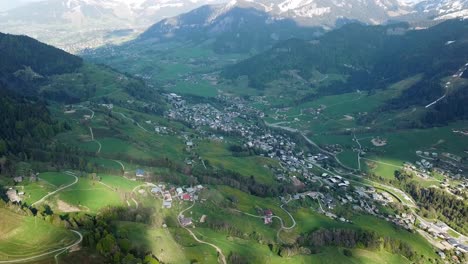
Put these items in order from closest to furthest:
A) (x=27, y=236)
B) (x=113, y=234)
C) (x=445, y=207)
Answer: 1. (x=27, y=236)
2. (x=113, y=234)
3. (x=445, y=207)

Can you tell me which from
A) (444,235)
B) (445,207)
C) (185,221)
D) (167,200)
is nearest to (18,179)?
(167,200)

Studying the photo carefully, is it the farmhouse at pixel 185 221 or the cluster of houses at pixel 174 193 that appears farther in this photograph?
the cluster of houses at pixel 174 193

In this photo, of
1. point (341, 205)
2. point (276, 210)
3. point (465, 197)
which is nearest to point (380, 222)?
point (341, 205)

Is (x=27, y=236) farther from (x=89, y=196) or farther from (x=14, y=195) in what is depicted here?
(x=89, y=196)

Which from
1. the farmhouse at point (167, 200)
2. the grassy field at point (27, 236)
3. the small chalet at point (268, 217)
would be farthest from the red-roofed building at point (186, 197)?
the grassy field at point (27, 236)

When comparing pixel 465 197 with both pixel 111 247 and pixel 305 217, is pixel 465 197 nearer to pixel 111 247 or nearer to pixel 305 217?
pixel 305 217

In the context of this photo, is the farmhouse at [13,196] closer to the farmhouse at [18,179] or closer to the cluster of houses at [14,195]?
the cluster of houses at [14,195]

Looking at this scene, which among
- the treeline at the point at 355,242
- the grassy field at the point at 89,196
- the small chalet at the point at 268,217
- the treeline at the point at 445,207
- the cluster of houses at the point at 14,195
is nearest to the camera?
the cluster of houses at the point at 14,195
